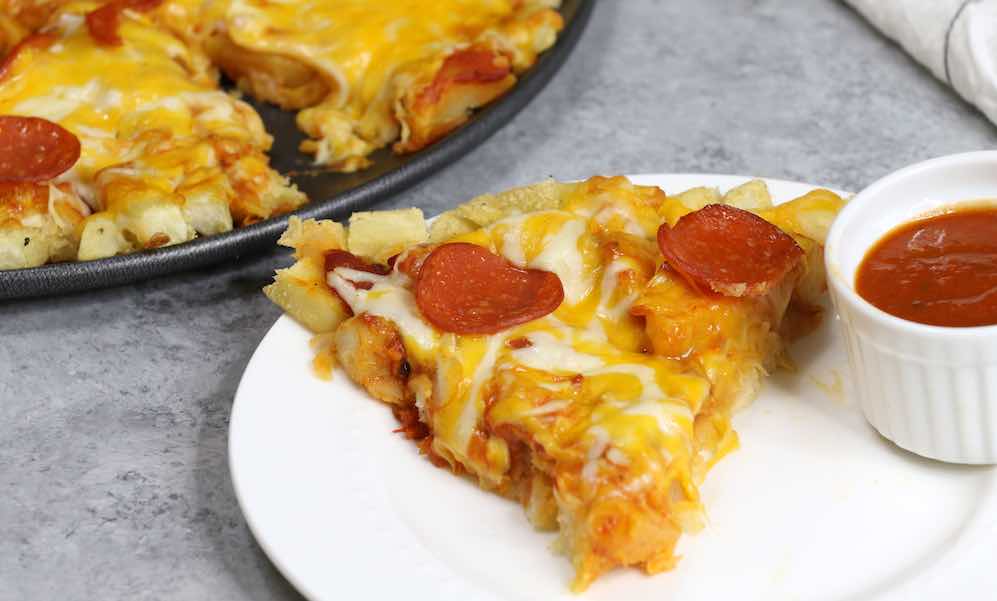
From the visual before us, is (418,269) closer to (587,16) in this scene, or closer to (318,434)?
(318,434)

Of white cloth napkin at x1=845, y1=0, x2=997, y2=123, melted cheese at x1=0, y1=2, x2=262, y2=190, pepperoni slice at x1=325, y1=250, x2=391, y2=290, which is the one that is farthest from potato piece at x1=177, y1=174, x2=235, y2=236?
white cloth napkin at x1=845, y1=0, x2=997, y2=123

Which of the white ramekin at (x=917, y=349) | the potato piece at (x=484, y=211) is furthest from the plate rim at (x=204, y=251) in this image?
the white ramekin at (x=917, y=349)

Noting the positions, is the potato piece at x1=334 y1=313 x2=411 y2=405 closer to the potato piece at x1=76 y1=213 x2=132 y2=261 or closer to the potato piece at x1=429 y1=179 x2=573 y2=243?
the potato piece at x1=429 y1=179 x2=573 y2=243

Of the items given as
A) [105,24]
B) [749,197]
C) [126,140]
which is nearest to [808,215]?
[749,197]

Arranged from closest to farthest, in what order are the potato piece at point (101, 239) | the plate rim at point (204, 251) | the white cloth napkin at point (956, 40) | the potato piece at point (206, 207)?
the plate rim at point (204, 251) < the potato piece at point (101, 239) < the potato piece at point (206, 207) < the white cloth napkin at point (956, 40)

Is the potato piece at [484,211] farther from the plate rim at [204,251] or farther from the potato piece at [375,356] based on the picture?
the plate rim at [204,251]

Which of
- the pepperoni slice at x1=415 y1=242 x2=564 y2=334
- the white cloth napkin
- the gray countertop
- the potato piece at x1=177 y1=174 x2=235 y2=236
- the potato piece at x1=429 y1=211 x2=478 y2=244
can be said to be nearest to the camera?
the pepperoni slice at x1=415 y1=242 x2=564 y2=334
